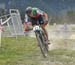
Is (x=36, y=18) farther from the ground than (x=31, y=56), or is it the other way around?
(x=36, y=18)

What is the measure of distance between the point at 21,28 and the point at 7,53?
6.21 meters

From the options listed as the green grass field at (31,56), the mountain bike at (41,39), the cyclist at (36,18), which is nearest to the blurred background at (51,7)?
the green grass field at (31,56)

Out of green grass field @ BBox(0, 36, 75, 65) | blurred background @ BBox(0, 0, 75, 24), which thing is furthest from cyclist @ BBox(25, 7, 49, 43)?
blurred background @ BBox(0, 0, 75, 24)

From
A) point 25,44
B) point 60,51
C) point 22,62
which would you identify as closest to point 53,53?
point 60,51

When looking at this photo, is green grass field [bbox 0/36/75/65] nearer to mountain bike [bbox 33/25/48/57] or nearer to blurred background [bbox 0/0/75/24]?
mountain bike [bbox 33/25/48/57]

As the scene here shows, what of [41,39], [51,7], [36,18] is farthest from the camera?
[51,7]

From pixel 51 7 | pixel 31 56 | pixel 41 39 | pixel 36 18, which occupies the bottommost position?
pixel 51 7

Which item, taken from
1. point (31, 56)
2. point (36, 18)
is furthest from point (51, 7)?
point (31, 56)

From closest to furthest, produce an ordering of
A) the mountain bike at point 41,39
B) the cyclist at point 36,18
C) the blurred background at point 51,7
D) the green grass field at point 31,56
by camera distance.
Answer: the green grass field at point 31,56
the mountain bike at point 41,39
the cyclist at point 36,18
the blurred background at point 51,7

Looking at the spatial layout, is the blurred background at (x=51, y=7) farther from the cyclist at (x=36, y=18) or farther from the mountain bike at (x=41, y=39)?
the mountain bike at (x=41, y=39)

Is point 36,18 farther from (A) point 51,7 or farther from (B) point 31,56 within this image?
(A) point 51,7

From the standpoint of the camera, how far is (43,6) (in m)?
29.0

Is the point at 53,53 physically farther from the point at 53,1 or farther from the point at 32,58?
the point at 53,1

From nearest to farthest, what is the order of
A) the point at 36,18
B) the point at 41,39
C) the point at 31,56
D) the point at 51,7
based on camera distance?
the point at 41,39 → the point at 31,56 → the point at 36,18 → the point at 51,7
